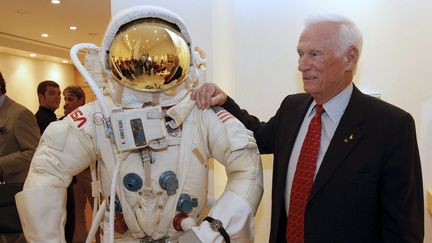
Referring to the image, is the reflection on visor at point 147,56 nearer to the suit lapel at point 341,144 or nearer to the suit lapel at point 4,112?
the suit lapel at point 341,144

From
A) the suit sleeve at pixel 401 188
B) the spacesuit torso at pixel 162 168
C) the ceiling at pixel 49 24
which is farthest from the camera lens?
the ceiling at pixel 49 24

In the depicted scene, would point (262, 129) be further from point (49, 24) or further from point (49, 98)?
point (49, 24)

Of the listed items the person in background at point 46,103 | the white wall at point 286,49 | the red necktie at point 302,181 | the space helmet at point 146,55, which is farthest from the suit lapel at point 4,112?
the red necktie at point 302,181

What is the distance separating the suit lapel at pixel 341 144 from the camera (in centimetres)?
129

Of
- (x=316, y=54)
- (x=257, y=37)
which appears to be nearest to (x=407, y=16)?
(x=257, y=37)

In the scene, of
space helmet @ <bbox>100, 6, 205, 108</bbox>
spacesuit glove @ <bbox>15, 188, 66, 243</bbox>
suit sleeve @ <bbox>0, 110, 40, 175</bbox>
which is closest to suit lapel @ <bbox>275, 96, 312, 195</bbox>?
space helmet @ <bbox>100, 6, 205, 108</bbox>

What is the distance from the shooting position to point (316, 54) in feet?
4.51

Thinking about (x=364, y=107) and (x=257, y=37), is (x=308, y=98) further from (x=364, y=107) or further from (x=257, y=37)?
(x=257, y=37)

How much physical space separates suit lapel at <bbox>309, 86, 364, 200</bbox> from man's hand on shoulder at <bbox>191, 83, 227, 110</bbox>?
16.2 inches

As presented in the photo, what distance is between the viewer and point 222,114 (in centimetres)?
147

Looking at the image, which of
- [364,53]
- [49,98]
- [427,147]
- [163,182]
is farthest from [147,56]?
[49,98]

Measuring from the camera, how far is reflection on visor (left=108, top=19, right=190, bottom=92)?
130 cm

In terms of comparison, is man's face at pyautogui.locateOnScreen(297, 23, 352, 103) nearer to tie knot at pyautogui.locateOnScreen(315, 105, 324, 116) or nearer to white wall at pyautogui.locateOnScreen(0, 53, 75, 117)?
tie knot at pyautogui.locateOnScreen(315, 105, 324, 116)

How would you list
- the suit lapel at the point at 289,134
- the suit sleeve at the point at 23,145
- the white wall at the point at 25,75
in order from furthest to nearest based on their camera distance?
1. the white wall at the point at 25,75
2. the suit sleeve at the point at 23,145
3. the suit lapel at the point at 289,134
